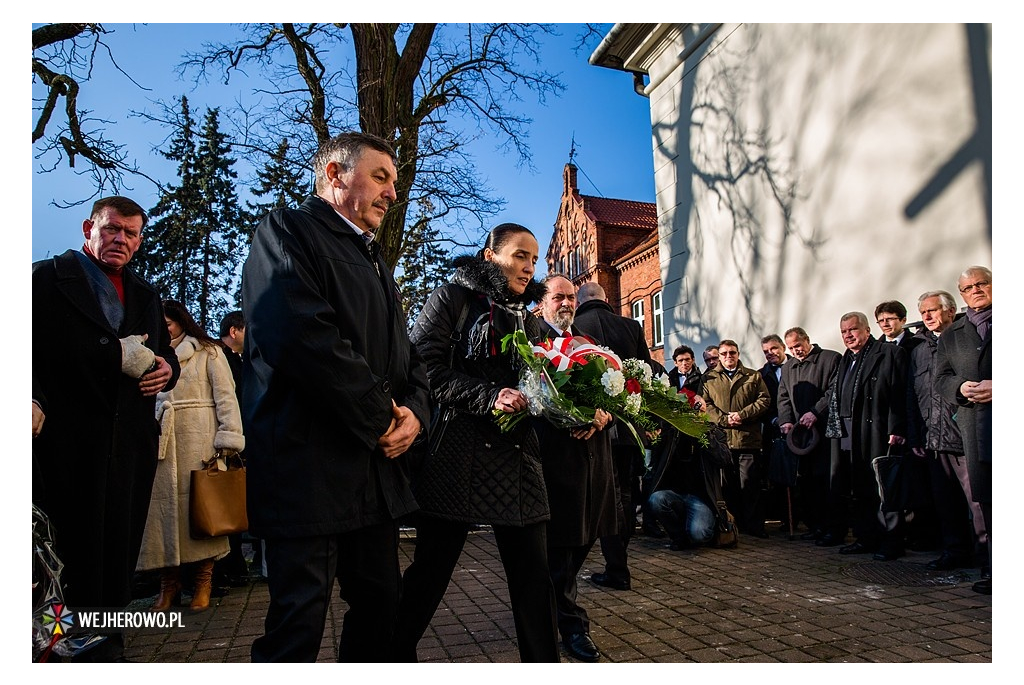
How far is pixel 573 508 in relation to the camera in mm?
3525

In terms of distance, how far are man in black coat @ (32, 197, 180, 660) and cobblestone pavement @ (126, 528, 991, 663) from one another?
2.02 ft

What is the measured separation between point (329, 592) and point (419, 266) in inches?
369

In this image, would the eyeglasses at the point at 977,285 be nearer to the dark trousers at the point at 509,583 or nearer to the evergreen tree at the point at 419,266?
the dark trousers at the point at 509,583

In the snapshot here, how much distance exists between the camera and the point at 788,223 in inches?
368

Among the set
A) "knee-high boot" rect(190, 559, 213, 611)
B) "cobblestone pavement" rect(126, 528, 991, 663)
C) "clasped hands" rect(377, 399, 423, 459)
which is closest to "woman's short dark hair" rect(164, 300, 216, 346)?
"knee-high boot" rect(190, 559, 213, 611)

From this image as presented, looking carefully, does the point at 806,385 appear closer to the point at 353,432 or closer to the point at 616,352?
the point at 616,352

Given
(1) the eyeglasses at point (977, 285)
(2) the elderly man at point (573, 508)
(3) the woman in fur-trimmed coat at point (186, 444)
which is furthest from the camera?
(1) the eyeglasses at point (977, 285)

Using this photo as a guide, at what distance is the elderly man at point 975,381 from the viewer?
475cm

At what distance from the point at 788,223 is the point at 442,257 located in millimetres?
5196

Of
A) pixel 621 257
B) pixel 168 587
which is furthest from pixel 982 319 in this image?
pixel 621 257

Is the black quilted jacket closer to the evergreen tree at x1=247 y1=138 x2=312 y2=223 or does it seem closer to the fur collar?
the fur collar

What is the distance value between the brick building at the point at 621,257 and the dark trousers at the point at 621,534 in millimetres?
18132

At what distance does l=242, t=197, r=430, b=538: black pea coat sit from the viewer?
85.5 inches

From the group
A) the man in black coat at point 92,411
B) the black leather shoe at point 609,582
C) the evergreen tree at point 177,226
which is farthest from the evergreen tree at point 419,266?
the man in black coat at point 92,411
